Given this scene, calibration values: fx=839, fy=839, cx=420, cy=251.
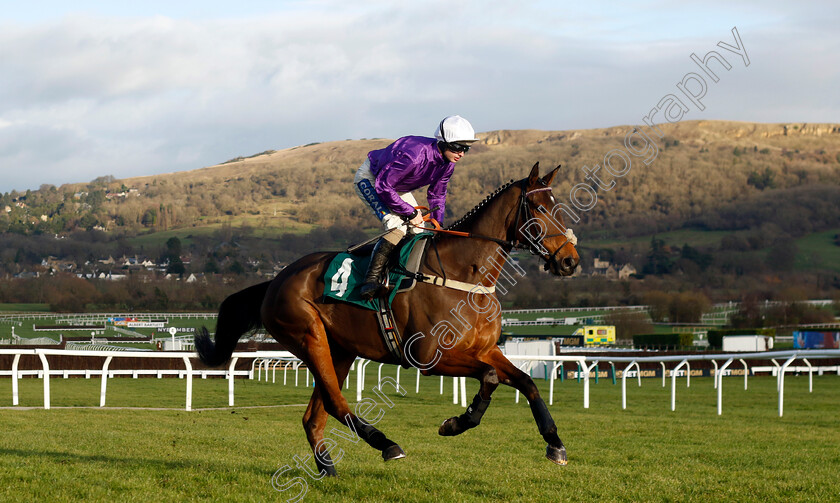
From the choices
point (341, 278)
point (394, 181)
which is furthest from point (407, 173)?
point (341, 278)

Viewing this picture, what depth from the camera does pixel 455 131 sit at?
5848mm

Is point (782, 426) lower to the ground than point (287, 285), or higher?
lower

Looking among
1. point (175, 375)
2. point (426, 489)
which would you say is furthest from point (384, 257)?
point (175, 375)

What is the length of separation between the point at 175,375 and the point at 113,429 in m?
22.4

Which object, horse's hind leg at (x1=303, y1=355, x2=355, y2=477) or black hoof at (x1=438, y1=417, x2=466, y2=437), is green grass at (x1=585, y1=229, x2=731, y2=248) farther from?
black hoof at (x1=438, y1=417, x2=466, y2=437)

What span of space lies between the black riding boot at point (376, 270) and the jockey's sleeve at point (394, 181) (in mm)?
270

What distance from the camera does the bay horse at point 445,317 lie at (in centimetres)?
534

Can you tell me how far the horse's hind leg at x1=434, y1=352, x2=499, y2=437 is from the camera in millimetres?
5227

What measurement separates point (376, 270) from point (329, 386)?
87 centimetres

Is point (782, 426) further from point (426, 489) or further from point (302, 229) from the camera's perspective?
point (302, 229)

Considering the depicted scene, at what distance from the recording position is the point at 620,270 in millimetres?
151250

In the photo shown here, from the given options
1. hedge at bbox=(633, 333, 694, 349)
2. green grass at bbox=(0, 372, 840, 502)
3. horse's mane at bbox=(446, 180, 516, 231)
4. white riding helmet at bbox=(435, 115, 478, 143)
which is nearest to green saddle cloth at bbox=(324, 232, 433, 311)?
horse's mane at bbox=(446, 180, 516, 231)

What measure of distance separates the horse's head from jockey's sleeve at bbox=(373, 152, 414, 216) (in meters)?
0.79

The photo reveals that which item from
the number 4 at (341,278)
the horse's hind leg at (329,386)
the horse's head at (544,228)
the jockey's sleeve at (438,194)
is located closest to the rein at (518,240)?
the horse's head at (544,228)
